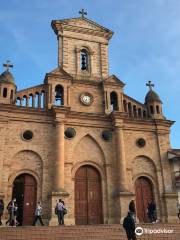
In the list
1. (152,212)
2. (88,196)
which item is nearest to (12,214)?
(88,196)

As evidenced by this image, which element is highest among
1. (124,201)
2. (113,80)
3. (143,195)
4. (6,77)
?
(113,80)

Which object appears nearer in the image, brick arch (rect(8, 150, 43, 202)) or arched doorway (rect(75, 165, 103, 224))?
brick arch (rect(8, 150, 43, 202))

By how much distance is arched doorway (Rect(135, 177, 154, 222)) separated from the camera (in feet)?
81.8

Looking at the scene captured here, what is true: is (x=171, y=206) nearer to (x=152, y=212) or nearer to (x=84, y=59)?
(x=152, y=212)

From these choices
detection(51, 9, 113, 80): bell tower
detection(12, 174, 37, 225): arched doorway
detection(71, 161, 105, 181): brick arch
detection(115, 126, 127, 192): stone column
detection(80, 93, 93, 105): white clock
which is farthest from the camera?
detection(51, 9, 113, 80): bell tower

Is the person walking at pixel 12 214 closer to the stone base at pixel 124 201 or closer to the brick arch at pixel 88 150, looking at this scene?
the brick arch at pixel 88 150

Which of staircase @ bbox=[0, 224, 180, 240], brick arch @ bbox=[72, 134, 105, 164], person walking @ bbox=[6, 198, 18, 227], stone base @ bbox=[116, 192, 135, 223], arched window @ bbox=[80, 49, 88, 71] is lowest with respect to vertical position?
staircase @ bbox=[0, 224, 180, 240]

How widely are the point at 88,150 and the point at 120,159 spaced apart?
270 centimetres

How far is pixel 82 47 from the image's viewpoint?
3009 centimetres

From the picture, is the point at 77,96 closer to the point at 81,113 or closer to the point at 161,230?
the point at 81,113

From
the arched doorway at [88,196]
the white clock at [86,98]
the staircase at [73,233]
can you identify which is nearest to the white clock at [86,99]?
the white clock at [86,98]

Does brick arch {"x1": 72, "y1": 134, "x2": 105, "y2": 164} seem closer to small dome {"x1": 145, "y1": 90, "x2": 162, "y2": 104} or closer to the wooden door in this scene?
the wooden door

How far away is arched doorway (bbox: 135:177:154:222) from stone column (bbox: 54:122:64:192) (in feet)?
22.1

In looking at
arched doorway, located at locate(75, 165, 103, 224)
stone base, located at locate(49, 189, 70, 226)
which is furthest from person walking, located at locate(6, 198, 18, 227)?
arched doorway, located at locate(75, 165, 103, 224)
